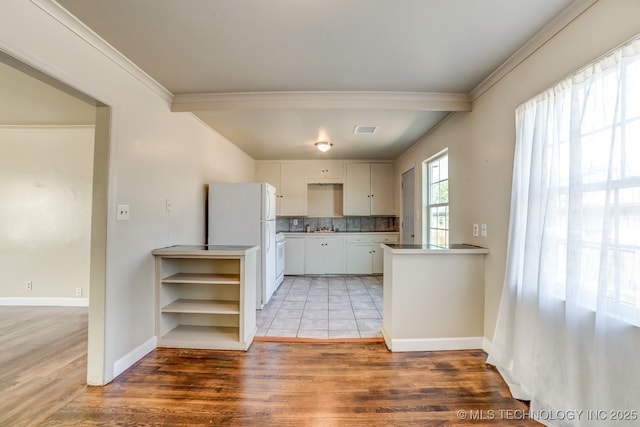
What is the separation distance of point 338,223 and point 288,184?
4.64 feet

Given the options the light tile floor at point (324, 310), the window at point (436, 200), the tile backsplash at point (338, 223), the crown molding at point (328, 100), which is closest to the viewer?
the crown molding at point (328, 100)

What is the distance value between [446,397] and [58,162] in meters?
5.10

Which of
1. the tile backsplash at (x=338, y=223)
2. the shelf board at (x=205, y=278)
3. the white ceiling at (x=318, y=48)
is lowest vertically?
the shelf board at (x=205, y=278)

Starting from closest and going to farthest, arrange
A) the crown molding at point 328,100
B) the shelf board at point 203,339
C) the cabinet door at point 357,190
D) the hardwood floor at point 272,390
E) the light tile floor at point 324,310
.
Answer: the hardwood floor at point 272,390 → the shelf board at point 203,339 → the crown molding at point 328,100 → the light tile floor at point 324,310 → the cabinet door at point 357,190

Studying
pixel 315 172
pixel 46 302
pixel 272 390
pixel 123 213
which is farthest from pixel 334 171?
pixel 46 302

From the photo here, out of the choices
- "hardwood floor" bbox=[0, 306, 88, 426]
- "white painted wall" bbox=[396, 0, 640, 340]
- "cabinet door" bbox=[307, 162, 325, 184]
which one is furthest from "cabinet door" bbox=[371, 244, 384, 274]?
"hardwood floor" bbox=[0, 306, 88, 426]

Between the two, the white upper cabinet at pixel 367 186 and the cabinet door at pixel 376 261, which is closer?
the cabinet door at pixel 376 261

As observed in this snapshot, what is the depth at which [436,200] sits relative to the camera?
377 cm

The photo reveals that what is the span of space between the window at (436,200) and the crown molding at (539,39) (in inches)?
45.4

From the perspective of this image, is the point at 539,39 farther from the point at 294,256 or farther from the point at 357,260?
the point at 294,256

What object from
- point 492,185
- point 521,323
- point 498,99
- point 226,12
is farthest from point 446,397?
point 226,12

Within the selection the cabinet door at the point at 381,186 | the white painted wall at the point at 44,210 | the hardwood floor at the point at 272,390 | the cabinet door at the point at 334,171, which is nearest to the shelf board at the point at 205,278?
the hardwood floor at the point at 272,390

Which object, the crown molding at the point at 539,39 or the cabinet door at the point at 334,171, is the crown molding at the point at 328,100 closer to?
the crown molding at the point at 539,39

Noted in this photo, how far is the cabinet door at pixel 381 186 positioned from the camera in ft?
18.6
